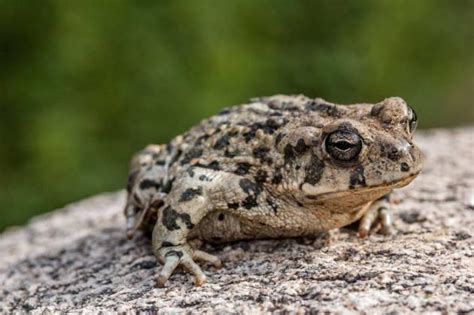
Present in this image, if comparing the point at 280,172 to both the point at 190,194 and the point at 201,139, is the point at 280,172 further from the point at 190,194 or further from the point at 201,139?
the point at 201,139

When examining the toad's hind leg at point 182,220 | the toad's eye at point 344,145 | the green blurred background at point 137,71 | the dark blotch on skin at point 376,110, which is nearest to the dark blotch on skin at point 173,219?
the toad's hind leg at point 182,220

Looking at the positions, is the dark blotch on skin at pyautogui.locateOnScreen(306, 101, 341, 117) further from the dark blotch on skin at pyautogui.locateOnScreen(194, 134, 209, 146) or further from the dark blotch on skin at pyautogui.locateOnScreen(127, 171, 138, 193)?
the dark blotch on skin at pyautogui.locateOnScreen(127, 171, 138, 193)

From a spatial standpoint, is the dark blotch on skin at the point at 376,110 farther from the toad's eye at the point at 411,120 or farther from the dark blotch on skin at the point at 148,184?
the dark blotch on skin at the point at 148,184

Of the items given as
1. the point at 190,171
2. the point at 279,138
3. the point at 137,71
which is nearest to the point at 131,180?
the point at 190,171

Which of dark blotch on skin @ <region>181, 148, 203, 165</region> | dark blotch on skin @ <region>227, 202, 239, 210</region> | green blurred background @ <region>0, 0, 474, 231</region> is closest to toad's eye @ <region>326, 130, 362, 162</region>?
dark blotch on skin @ <region>227, 202, 239, 210</region>

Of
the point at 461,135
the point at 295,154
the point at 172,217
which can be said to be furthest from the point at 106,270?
the point at 461,135

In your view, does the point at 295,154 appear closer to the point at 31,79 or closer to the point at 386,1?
the point at 31,79

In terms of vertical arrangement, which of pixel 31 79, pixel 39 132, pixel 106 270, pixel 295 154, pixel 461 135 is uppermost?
pixel 31 79
